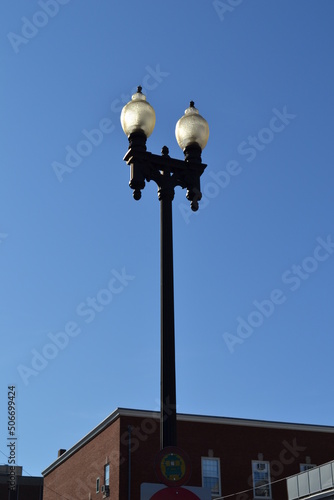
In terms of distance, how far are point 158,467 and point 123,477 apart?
33.4m

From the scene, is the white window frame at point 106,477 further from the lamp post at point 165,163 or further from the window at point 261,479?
the lamp post at point 165,163

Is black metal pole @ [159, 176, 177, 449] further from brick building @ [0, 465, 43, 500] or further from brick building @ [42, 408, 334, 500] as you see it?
brick building @ [0, 465, 43, 500]

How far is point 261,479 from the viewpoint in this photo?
42.8 metres

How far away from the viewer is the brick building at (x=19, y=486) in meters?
80.1

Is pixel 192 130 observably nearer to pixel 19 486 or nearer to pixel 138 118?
pixel 138 118

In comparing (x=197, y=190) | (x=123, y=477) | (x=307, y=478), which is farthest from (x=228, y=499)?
(x=197, y=190)

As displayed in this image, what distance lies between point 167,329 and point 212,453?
1379 inches

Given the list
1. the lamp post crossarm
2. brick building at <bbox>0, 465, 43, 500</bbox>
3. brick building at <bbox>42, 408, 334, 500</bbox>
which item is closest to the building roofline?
brick building at <bbox>42, 408, 334, 500</bbox>

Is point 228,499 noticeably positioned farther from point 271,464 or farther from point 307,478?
point 307,478

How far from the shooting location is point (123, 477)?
39.4 metres

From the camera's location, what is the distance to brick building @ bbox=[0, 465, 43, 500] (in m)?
80.1

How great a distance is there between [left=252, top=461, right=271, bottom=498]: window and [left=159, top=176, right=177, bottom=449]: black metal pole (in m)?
35.8

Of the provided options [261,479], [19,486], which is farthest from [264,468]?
[19,486]

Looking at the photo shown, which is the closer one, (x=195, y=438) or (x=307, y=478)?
(x=307, y=478)
